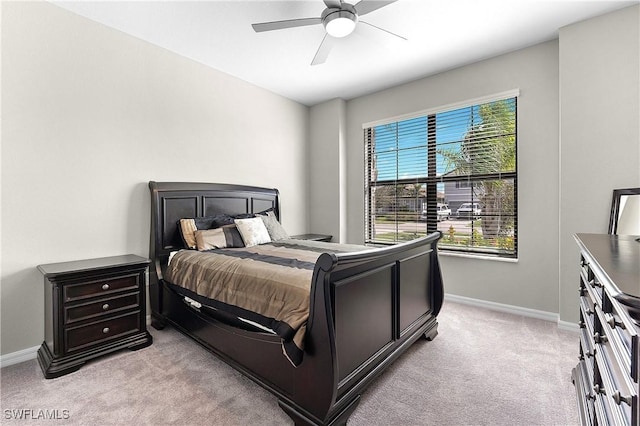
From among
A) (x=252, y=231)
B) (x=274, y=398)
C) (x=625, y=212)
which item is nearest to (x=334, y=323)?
(x=274, y=398)

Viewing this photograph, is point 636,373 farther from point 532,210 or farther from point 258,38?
point 258,38

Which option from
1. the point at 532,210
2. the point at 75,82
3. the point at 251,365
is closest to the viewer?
the point at 251,365

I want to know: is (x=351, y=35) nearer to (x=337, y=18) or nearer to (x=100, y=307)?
(x=337, y=18)

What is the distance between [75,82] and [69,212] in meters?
1.16

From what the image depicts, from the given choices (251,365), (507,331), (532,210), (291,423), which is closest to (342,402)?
(291,423)

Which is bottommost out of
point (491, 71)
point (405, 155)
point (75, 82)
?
point (405, 155)

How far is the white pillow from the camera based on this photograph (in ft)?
10.5

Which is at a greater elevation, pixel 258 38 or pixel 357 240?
pixel 258 38

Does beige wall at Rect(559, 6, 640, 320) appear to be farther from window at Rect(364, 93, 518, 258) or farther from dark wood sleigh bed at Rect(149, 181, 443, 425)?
dark wood sleigh bed at Rect(149, 181, 443, 425)

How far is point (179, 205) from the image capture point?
125 inches

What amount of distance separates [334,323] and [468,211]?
2791mm

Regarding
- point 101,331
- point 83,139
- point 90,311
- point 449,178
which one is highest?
point 83,139

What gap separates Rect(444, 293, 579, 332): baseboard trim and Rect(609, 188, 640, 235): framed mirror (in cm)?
98

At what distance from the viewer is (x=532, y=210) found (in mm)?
3135
